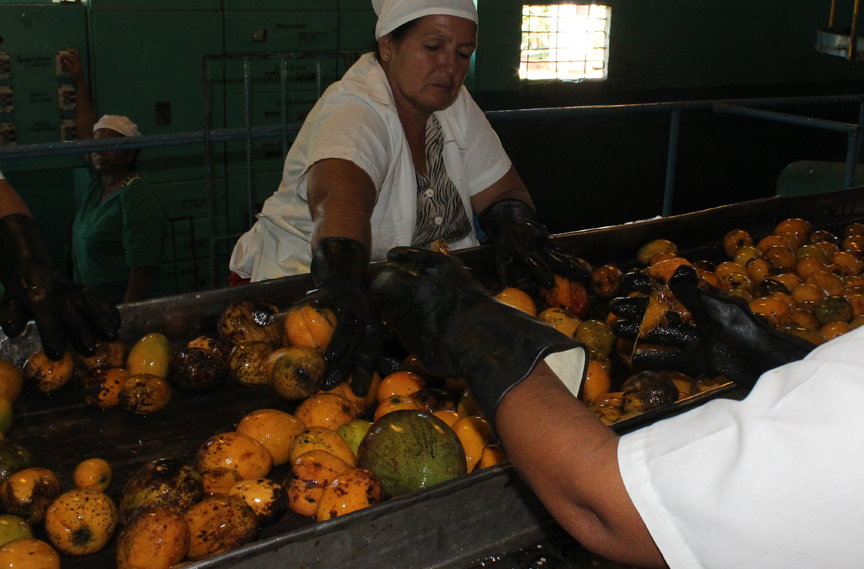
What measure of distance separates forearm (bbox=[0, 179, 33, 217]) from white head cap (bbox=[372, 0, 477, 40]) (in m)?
1.29

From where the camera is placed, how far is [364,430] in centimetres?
190

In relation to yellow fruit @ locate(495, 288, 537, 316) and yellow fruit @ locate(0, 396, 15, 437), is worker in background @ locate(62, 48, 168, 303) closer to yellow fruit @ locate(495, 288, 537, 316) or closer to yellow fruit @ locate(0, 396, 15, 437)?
yellow fruit @ locate(0, 396, 15, 437)

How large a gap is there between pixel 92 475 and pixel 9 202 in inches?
45.6

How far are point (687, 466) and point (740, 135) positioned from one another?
1221 centimetres

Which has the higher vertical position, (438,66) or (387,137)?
(438,66)

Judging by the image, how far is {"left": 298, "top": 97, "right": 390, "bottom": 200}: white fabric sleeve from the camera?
2.44m

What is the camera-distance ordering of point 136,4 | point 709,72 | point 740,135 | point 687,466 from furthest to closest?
1. point 740,135
2. point 709,72
3. point 136,4
4. point 687,466

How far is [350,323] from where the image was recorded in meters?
1.99

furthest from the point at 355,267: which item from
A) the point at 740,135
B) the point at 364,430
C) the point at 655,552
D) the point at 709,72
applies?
the point at 740,135

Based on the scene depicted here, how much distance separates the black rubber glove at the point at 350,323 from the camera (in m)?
1.98

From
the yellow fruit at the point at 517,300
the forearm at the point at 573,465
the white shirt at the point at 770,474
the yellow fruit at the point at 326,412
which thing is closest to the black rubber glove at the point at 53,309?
the yellow fruit at the point at 326,412

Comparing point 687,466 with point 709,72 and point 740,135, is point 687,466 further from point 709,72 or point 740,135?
point 740,135

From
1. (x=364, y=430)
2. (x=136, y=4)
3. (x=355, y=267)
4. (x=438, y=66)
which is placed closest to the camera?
(x=364, y=430)

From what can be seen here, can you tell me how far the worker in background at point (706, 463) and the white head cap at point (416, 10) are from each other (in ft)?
5.21
